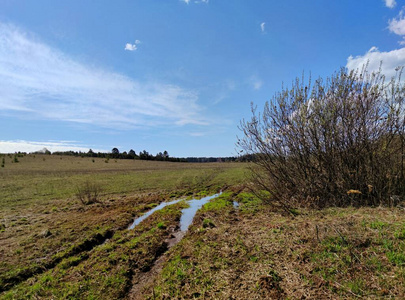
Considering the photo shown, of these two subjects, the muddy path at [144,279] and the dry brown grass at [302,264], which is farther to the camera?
the muddy path at [144,279]

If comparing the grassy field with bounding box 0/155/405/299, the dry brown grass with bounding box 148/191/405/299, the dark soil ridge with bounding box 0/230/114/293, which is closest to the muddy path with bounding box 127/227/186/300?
the grassy field with bounding box 0/155/405/299

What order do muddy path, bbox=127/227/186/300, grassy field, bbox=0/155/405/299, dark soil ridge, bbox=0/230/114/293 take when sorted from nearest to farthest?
1. grassy field, bbox=0/155/405/299
2. muddy path, bbox=127/227/186/300
3. dark soil ridge, bbox=0/230/114/293

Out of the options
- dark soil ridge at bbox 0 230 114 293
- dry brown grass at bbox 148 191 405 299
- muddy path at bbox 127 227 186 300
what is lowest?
dark soil ridge at bbox 0 230 114 293

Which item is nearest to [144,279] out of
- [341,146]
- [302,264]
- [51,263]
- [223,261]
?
[223,261]

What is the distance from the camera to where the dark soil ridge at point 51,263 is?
5.36 m

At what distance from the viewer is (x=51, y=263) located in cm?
632

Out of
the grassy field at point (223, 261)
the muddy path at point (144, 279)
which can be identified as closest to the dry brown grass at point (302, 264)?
the grassy field at point (223, 261)

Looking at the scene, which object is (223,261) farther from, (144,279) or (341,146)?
(341,146)

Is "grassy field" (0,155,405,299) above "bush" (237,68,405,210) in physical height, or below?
below

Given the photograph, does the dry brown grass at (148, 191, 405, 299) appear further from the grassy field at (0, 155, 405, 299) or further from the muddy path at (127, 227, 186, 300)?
the muddy path at (127, 227, 186, 300)

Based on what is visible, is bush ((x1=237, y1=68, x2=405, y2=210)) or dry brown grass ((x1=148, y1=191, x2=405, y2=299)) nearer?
dry brown grass ((x1=148, y1=191, x2=405, y2=299))

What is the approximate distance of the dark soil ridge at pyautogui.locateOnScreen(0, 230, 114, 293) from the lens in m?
5.36

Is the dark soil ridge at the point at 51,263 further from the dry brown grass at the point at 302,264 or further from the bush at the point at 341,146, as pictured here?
the bush at the point at 341,146

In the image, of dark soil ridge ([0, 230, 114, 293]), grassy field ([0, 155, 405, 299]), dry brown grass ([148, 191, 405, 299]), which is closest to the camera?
dry brown grass ([148, 191, 405, 299])
